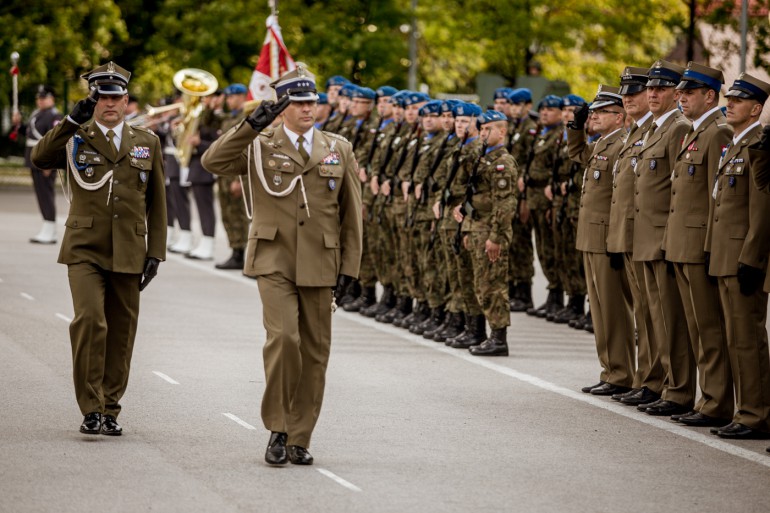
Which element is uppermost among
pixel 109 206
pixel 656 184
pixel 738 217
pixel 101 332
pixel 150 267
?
pixel 656 184

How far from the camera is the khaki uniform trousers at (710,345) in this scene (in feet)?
34.2

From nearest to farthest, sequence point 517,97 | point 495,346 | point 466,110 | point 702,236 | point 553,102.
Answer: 1. point 702,236
2. point 495,346
3. point 466,110
4. point 553,102
5. point 517,97

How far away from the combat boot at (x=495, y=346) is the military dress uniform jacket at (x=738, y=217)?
3.77 metres

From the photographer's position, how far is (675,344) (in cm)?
1096

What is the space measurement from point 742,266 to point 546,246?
23.3ft

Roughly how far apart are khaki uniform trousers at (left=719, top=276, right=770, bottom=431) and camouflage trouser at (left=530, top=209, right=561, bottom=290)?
6.54 metres

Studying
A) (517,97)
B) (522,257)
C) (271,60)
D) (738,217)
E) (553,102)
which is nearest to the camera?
(738,217)

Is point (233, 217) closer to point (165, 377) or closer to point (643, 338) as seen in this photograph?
point (165, 377)

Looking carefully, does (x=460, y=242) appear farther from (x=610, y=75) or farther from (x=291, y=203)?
(x=610, y=75)

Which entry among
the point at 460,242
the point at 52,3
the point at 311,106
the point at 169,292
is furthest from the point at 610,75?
the point at 311,106

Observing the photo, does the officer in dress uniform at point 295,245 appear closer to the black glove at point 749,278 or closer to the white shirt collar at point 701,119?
the black glove at point 749,278

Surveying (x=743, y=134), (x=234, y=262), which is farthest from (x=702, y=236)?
(x=234, y=262)

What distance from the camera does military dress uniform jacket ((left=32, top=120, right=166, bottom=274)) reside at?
9719mm

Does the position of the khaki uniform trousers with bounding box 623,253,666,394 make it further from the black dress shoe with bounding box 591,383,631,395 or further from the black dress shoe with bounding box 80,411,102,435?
the black dress shoe with bounding box 80,411,102,435
